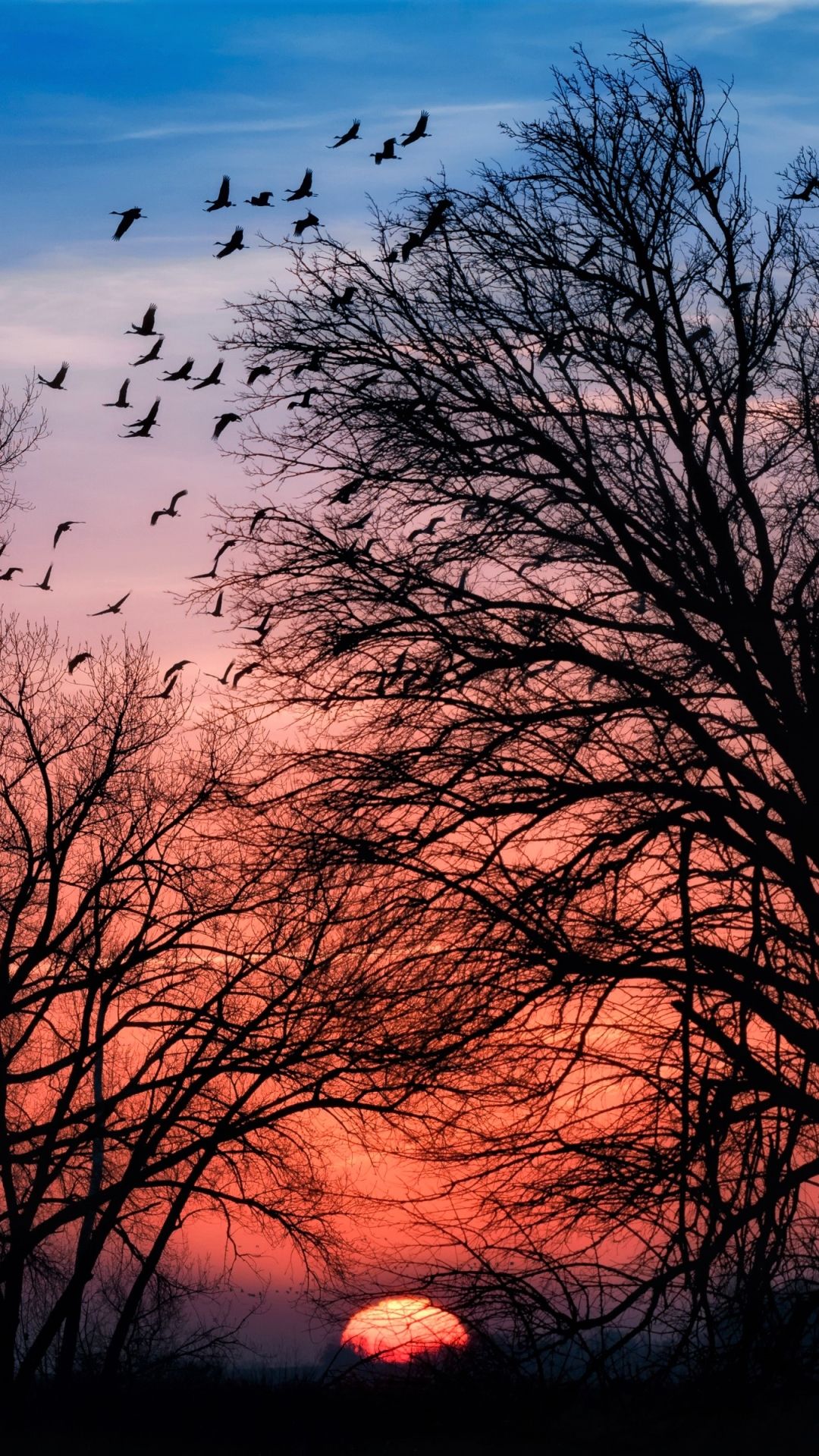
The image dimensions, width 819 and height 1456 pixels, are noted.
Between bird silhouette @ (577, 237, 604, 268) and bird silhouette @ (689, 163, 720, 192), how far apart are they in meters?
0.82

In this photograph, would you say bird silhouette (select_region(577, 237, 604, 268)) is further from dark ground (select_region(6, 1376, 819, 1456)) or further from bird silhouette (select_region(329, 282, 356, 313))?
dark ground (select_region(6, 1376, 819, 1456))

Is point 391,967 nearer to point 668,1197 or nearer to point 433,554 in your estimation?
point 668,1197

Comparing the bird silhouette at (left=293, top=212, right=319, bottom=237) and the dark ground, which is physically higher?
the bird silhouette at (left=293, top=212, right=319, bottom=237)

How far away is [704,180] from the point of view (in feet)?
32.2

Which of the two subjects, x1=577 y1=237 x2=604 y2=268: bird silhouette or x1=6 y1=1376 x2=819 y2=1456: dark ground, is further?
x1=577 y1=237 x2=604 y2=268: bird silhouette

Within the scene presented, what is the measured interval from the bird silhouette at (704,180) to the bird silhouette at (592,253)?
0.82m

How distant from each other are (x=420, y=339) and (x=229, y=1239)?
1434 centimetres

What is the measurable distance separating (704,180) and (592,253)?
102cm

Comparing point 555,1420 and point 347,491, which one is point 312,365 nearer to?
point 347,491

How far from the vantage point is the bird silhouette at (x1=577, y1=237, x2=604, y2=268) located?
9.66 metres

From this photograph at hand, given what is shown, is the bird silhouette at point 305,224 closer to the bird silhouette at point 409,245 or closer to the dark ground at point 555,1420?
the bird silhouette at point 409,245

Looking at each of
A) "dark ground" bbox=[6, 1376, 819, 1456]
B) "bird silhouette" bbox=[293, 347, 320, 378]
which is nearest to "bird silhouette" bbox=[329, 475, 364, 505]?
"bird silhouette" bbox=[293, 347, 320, 378]

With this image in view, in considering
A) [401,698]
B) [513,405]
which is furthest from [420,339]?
[401,698]

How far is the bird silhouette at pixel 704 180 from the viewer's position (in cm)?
983
